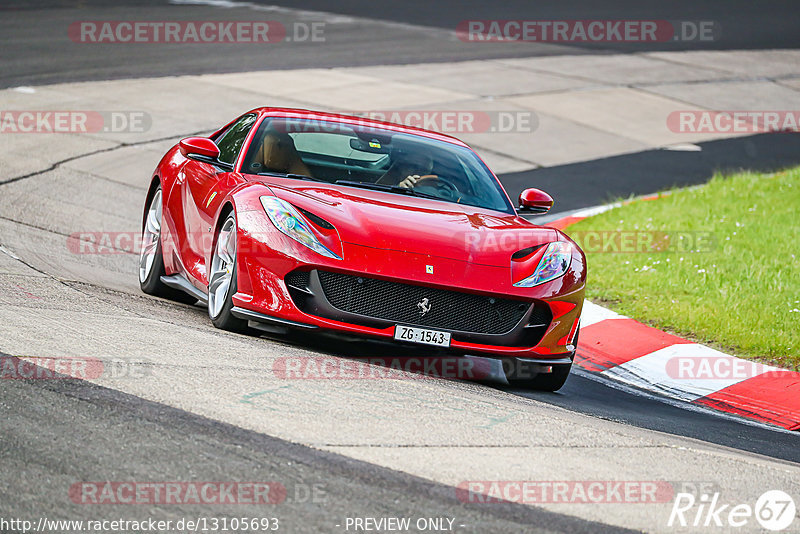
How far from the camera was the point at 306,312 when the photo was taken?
6.23 m

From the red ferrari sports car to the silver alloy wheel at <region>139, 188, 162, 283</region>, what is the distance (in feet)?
1.56

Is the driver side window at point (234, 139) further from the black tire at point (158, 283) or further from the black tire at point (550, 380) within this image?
the black tire at point (550, 380)

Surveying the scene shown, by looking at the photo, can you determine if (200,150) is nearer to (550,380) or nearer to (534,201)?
(534,201)

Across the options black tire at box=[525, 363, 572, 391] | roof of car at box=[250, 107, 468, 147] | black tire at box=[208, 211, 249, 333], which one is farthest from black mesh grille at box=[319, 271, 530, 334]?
roof of car at box=[250, 107, 468, 147]

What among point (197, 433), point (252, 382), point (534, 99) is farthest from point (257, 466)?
point (534, 99)

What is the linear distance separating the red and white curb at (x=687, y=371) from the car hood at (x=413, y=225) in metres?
1.38

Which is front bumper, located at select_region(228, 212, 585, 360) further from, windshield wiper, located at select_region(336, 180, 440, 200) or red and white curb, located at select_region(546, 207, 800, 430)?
red and white curb, located at select_region(546, 207, 800, 430)

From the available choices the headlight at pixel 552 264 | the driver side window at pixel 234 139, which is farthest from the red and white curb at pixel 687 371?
the driver side window at pixel 234 139

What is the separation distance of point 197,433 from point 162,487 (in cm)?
51

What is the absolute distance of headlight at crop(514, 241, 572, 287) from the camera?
6539 mm

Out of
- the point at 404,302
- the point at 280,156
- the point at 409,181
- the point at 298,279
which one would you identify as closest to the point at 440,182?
the point at 409,181

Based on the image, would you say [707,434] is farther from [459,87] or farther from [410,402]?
[459,87]

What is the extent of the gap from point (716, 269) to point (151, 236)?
191 inches

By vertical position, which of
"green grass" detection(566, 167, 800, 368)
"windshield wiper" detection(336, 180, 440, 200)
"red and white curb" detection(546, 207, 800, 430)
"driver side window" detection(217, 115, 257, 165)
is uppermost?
"driver side window" detection(217, 115, 257, 165)
